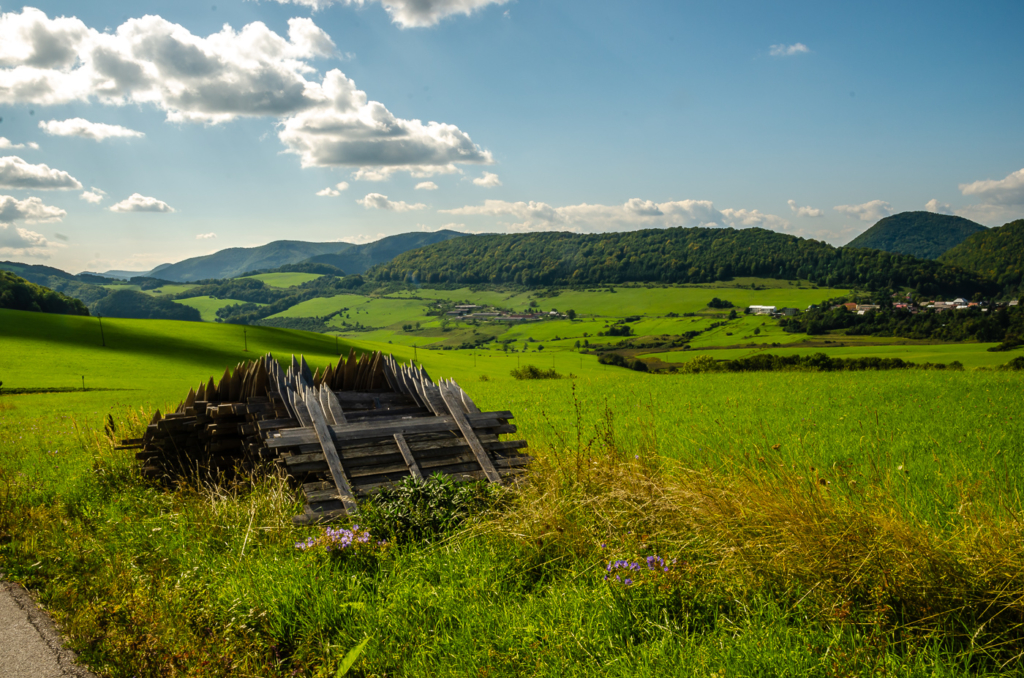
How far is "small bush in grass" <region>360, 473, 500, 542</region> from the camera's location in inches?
227

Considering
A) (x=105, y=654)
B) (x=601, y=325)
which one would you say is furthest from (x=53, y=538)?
(x=601, y=325)

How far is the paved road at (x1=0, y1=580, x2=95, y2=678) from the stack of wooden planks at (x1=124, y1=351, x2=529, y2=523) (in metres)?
2.14

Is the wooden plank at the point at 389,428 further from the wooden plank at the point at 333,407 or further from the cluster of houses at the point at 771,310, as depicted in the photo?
the cluster of houses at the point at 771,310

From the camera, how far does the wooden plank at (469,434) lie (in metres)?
7.05

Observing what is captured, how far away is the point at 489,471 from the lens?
23.2ft

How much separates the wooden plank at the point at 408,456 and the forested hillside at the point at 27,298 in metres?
115

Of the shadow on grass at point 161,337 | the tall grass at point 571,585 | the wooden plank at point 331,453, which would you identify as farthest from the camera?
the shadow on grass at point 161,337

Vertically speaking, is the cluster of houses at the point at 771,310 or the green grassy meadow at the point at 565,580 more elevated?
the cluster of houses at the point at 771,310

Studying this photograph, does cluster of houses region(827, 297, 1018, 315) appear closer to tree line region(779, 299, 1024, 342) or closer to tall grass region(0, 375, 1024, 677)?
tree line region(779, 299, 1024, 342)

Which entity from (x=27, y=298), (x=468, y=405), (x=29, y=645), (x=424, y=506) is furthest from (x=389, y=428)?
(x=27, y=298)

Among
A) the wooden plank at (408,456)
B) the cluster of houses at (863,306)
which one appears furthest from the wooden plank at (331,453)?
the cluster of houses at (863,306)

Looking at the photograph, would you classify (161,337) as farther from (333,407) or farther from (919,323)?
(919,323)

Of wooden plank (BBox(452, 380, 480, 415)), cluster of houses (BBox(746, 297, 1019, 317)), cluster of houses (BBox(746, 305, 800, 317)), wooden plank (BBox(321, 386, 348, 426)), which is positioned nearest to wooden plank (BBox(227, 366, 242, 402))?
wooden plank (BBox(321, 386, 348, 426))

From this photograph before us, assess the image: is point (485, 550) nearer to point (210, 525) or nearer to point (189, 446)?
point (210, 525)
